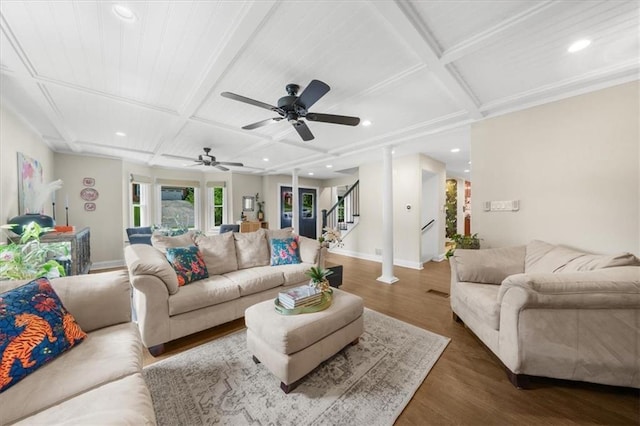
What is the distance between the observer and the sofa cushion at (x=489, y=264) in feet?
7.58

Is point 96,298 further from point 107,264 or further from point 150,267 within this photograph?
point 107,264

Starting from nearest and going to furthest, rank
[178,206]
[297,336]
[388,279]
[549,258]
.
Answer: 1. [297,336]
2. [549,258]
3. [388,279]
4. [178,206]

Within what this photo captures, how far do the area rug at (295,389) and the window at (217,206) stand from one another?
5.51m

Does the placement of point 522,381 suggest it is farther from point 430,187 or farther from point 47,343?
point 430,187

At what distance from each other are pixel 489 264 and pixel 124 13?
3.63m

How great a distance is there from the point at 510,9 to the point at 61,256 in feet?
16.6

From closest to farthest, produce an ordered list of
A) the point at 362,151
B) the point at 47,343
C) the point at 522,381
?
the point at 47,343 < the point at 522,381 < the point at 362,151

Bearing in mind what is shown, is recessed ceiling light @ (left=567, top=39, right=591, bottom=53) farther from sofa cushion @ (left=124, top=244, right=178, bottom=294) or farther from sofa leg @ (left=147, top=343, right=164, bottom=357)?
sofa leg @ (left=147, top=343, right=164, bottom=357)

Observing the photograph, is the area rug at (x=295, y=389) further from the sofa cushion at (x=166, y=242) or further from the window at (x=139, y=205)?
the window at (x=139, y=205)

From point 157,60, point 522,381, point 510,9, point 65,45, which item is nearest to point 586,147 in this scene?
point 510,9

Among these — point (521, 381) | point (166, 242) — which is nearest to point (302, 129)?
point (166, 242)

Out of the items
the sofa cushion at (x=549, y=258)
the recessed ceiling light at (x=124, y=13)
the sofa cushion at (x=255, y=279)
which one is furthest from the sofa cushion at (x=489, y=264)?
the recessed ceiling light at (x=124, y=13)

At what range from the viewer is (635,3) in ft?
4.53

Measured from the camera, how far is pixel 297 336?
1530mm
